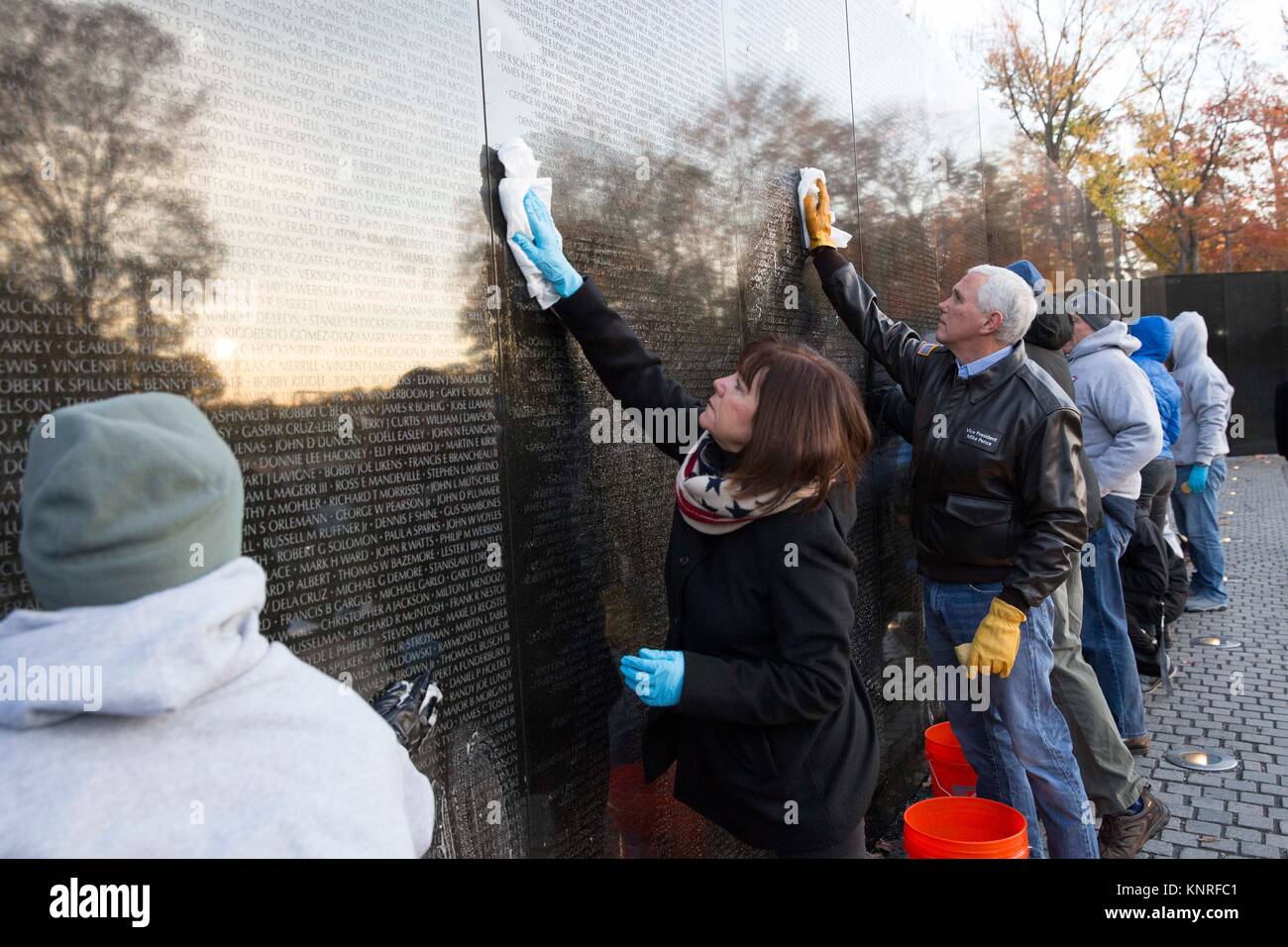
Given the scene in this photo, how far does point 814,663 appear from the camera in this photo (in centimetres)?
234

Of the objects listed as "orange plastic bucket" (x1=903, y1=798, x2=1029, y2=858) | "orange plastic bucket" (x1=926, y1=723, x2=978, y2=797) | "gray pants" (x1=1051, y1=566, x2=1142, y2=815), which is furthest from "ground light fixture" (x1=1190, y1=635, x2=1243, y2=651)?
"orange plastic bucket" (x1=903, y1=798, x2=1029, y2=858)

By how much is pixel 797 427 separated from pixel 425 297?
1035 mm

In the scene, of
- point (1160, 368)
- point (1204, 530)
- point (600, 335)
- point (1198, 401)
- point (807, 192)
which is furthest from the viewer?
point (1204, 530)

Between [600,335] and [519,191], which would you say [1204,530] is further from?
[519,191]

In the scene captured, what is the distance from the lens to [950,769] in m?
4.35

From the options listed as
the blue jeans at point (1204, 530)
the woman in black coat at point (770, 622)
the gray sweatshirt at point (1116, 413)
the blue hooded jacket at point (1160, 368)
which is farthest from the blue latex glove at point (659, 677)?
the blue jeans at point (1204, 530)

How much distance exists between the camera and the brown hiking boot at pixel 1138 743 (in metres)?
5.29

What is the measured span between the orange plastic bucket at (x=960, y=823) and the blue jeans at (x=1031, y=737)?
0.48 feet

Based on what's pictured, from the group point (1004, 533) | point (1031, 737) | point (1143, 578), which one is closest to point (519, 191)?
point (1004, 533)

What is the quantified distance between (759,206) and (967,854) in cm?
268

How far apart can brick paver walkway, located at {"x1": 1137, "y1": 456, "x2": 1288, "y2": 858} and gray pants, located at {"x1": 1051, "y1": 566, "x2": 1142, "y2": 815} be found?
41 centimetres

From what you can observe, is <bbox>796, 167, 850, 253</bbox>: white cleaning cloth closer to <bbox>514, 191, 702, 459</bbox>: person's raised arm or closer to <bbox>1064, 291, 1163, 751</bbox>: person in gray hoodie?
<bbox>1064, 291, 1163, 751</bbox>: person in gray hoodie

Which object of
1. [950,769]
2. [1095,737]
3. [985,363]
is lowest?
[950,769]

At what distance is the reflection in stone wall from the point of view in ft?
5.96
